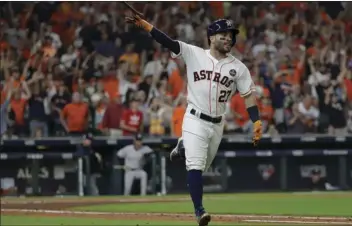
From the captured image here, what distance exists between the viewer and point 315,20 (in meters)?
19.8

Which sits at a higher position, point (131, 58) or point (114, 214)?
point (131, 58)

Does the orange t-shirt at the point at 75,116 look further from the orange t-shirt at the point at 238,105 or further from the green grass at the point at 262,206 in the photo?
the green grass at the point at 262,206

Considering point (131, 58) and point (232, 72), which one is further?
point (131, 58)

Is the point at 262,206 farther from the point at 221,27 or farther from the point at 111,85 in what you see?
the point at 111,85

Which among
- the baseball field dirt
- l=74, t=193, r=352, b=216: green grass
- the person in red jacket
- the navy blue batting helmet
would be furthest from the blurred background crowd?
the navy blue batting helmet

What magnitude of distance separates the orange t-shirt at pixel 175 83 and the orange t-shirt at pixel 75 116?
6.42ft

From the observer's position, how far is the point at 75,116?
15.8 meters

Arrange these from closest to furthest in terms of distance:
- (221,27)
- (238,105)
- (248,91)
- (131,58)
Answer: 1. (221,27)
2. (248,91)
3. (238,105)
4. (131,58)

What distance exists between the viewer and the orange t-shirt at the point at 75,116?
15.7 meters

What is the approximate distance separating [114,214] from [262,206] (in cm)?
226

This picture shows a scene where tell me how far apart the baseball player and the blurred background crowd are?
719 centimetres

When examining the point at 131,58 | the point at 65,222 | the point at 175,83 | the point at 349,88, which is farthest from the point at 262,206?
the point at 131,58

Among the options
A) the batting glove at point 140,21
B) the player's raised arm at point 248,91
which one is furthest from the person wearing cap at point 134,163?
the batting glove at point 140,21

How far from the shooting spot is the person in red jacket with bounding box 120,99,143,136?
622 inches
